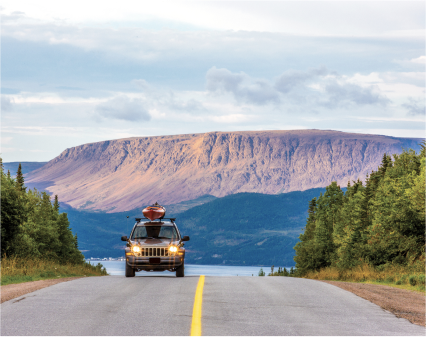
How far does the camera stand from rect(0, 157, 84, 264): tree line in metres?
28.6

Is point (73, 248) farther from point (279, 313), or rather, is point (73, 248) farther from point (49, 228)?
point (279, 313)

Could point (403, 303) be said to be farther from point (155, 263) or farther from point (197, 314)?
point (155, 263)

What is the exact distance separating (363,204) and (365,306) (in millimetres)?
46967

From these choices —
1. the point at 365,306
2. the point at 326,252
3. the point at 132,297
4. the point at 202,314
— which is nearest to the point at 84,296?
the point at 132,297

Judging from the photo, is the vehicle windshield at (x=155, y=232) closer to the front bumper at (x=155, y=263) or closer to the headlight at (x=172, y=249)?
the headlight at (x=172, y=249)

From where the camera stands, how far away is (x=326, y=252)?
2911 inches

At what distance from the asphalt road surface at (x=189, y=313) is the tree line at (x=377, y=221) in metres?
18.5

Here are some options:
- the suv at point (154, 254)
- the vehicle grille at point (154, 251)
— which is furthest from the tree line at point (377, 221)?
the vehicle grille at point (154, 251)

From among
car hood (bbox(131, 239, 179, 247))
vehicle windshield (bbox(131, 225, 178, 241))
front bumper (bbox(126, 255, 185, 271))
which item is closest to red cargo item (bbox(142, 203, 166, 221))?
vehicle windshield (bbox(131, 225, 178, 241))

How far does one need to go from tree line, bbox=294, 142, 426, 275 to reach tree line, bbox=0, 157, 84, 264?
68.5 feet

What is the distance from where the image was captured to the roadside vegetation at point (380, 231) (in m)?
28.9

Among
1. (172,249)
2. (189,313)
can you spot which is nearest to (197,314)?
(189,313)

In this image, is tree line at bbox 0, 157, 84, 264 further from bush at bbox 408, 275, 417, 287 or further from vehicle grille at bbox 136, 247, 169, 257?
bush at bbox 408, 275, 417, 287

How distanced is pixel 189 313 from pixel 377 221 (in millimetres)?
31987
